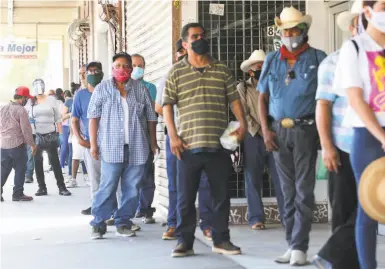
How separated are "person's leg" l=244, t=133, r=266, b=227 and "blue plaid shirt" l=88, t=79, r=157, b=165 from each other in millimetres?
1026

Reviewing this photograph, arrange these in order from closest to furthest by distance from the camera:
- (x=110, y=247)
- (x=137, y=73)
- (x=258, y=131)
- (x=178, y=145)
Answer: (x=178, y=145)
(x=110, y=247)
(x=258, y=131)
(x=137, y=73)

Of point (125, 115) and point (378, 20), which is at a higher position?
point (378, 20)

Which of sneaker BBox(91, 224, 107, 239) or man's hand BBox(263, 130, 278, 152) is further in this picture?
sneaker BBox(91, 224, 107, 239)

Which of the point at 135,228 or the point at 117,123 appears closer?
the point at 117,123

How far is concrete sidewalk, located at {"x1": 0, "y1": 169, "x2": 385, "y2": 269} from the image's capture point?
A: 5.79 metres

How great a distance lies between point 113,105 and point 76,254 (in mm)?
1491

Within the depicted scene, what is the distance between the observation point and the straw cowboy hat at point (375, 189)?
402 centimetres

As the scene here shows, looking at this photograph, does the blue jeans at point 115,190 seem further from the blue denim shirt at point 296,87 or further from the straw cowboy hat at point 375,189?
the straw cowboy hat at point 375,189

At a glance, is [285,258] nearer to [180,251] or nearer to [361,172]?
[180,251]

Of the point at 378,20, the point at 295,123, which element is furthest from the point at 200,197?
the point at 378,20

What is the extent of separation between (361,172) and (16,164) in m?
7.64

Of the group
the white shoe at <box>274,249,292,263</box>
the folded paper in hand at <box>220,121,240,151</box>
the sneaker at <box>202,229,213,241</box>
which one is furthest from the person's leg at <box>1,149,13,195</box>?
the white shoe at <box>274,249,292,263</box>

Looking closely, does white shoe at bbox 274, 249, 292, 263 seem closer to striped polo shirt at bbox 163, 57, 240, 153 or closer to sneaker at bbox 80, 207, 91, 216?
striped polo shirt at bbox 163, 57, 240, 153

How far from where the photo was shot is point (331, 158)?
459 cm
